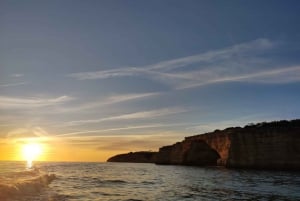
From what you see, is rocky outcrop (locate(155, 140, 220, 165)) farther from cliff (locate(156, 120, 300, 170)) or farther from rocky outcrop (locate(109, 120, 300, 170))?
cliff (locate(156, 120, 300, 170))

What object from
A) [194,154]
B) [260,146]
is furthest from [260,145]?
[194,154]

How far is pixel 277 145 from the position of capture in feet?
241

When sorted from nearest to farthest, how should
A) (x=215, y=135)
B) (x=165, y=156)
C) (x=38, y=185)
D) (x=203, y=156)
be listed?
(x=38, y=185) → (x=215, y=135) → (x=203, y=156) → (x=165, y=156)

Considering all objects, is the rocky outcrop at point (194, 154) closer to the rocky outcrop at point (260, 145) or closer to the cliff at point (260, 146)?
the rocky outcrop at point (260, 145)

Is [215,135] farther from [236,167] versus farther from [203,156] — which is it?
[203,156]

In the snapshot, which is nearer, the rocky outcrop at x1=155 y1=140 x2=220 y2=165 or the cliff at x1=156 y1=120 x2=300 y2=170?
the cliff at x1=156 y1=120 x2=300 y2=170

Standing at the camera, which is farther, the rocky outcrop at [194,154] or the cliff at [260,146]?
the rocky outcrop at [194,154]

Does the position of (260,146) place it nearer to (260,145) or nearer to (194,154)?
(260,145)

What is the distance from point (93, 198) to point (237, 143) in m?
61.2

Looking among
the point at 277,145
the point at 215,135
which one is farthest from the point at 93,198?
the point at 215,135

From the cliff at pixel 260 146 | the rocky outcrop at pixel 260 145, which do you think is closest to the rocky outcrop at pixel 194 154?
the rocky outcrop at pixel 260 145

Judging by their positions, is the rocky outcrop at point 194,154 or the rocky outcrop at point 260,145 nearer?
the rocky outcrop at point 260,145

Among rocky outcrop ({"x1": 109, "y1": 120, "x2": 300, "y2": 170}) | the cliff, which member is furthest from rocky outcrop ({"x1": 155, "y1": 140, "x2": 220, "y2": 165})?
the cliff

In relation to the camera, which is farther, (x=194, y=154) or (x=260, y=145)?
(x=194, y=154)
